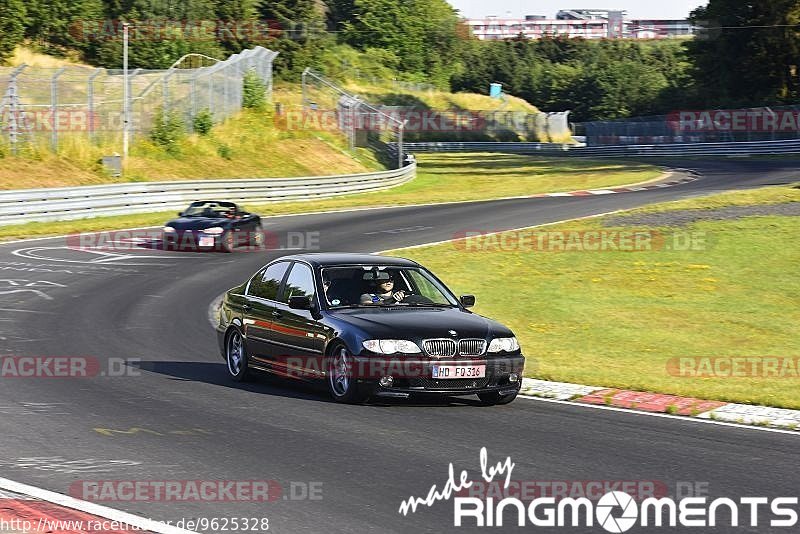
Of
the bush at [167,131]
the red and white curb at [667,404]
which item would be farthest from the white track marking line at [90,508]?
the bush at [167,131]

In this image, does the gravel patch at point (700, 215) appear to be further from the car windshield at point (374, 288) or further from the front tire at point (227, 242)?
the car windshield at point (374, 288)

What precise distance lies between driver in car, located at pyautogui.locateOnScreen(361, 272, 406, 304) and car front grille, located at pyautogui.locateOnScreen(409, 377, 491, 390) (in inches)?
54.7

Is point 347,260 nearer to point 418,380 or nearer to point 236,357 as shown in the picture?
point 236,357

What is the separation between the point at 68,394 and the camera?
1205 centimetres

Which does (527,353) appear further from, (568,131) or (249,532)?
(568,131)

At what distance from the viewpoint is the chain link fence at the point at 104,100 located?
4162 centimetres

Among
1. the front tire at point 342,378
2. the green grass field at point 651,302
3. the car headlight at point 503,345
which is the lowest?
the green grass field at point 651,302

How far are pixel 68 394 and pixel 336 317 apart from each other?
2745mm

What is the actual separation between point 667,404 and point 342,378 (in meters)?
3.20

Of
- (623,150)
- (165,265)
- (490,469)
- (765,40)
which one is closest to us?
(490,469)

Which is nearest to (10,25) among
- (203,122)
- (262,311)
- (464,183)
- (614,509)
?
(203,122)

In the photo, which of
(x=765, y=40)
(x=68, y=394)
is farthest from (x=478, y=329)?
(x=765, y=40)

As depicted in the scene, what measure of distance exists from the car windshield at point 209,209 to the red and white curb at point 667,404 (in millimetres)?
18326

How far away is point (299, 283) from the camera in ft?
42.7
